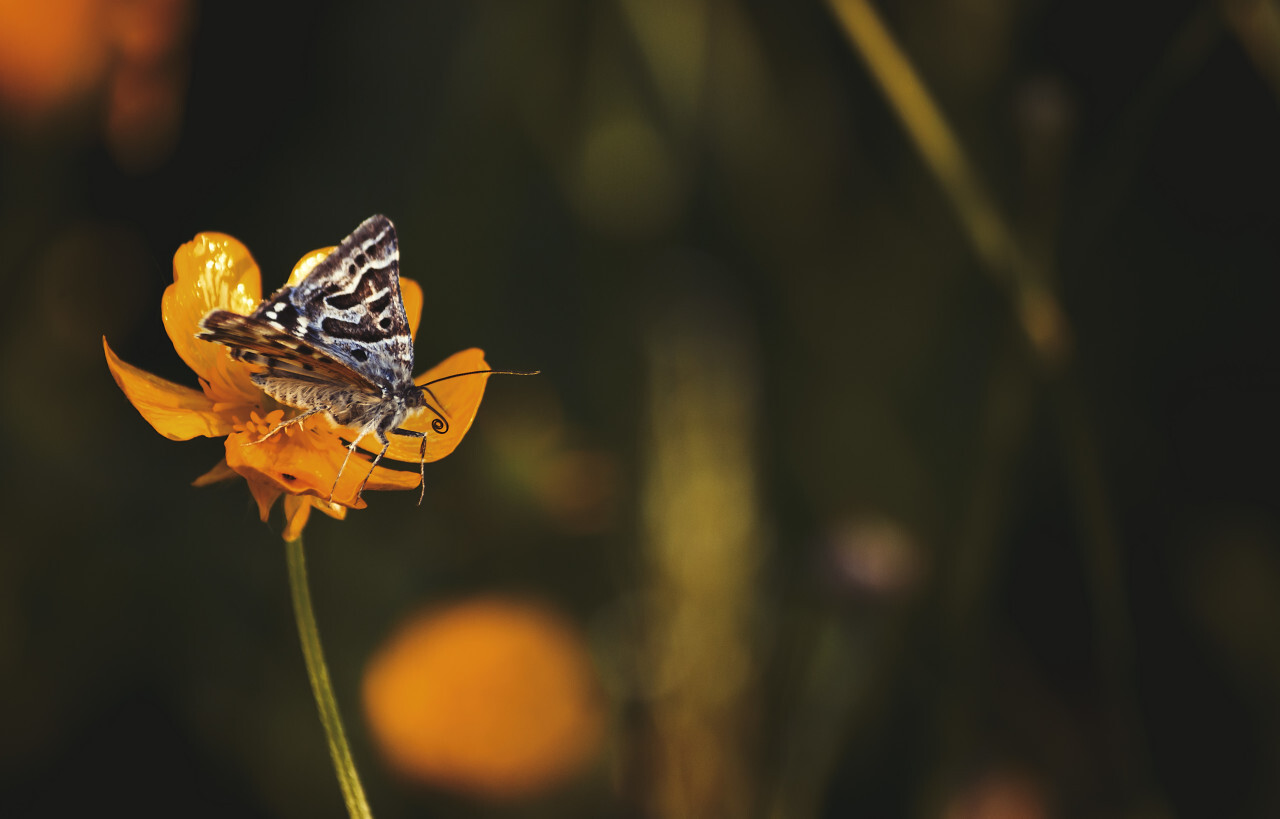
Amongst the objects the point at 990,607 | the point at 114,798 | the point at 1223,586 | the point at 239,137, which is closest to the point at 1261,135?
the point at 1223,586

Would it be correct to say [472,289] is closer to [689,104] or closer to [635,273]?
[635,273]

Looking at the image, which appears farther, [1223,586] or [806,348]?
[806,348]

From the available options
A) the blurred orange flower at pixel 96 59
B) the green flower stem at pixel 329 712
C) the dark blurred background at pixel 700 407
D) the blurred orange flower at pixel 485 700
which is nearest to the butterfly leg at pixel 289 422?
the green flower stem at pixel 329 712

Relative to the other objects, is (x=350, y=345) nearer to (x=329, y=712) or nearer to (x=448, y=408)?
(x=448, y=408)

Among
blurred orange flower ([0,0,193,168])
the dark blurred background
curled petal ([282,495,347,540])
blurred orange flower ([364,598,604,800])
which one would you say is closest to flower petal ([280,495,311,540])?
curled petal ([282,495,347,540])

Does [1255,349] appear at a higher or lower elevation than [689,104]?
lower
